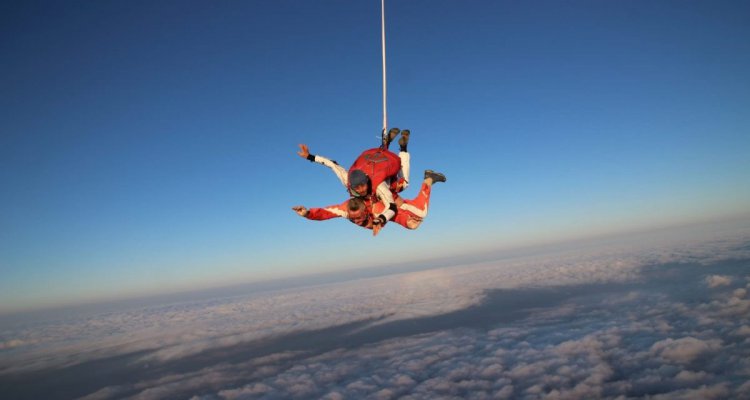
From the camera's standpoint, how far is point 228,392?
106562mm

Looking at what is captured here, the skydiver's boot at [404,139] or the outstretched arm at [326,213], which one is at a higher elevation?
the skydiver's boot at [404,139]

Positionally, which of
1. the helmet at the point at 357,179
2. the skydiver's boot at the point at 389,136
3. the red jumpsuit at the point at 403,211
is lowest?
the red jumpsuit at the point at 403,211

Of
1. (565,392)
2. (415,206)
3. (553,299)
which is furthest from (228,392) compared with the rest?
(553,299)

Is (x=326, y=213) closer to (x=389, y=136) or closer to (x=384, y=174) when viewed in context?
(x=384, y=174)

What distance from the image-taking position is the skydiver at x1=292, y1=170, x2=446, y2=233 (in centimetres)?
407

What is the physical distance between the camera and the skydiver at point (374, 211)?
4066mm

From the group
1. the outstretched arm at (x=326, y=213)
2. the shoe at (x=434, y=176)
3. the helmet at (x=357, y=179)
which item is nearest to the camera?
the helmet at (x=357, y=179)

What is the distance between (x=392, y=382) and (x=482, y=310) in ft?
352

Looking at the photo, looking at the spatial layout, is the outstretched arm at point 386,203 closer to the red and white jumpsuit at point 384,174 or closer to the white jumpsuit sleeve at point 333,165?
the red and white jumpsuit at point 384,174

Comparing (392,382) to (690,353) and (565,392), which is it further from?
(690,353)

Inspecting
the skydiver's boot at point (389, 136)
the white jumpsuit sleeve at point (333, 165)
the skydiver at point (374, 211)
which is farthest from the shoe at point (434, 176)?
the white jumpsuit sleeve at point (333, 165)

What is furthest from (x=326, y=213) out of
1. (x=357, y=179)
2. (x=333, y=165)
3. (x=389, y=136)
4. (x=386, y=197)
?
(x=389, y=136)

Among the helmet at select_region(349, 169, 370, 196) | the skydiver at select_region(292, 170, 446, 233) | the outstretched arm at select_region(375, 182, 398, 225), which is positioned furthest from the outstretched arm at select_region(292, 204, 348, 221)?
the helmet at select_region(349, 169, 370, 196)

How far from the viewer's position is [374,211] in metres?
4.30
